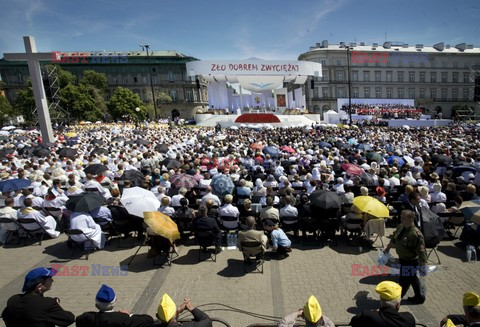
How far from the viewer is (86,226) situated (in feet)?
21.3

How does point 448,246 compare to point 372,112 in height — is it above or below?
below

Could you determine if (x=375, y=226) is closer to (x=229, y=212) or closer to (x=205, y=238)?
Answer: (x=229, y=212)

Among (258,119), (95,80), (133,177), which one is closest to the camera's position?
(133,177)

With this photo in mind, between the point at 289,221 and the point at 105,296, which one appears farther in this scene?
the point at 289,221

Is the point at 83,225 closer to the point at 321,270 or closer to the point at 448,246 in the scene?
the point at 321,270

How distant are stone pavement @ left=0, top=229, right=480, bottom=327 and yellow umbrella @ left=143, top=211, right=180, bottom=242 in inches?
35.6

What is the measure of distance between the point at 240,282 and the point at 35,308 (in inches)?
136

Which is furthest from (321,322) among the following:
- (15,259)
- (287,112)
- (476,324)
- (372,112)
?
(372,112)

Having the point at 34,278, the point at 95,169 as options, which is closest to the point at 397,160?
the point at 95,169

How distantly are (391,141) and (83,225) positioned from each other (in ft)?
66.4

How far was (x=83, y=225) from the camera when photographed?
254 inches

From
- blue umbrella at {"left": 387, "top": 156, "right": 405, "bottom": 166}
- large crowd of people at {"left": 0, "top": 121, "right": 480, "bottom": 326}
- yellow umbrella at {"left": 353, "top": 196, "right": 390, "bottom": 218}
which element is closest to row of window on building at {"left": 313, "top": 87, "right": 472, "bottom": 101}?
large crowd of people at {"left": 0, "top": 121, "right": 480, "bottom": 326}

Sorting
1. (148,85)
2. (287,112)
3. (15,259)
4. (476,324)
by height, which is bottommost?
(15,259)

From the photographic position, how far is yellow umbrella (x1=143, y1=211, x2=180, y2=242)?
→ 5.64 m
